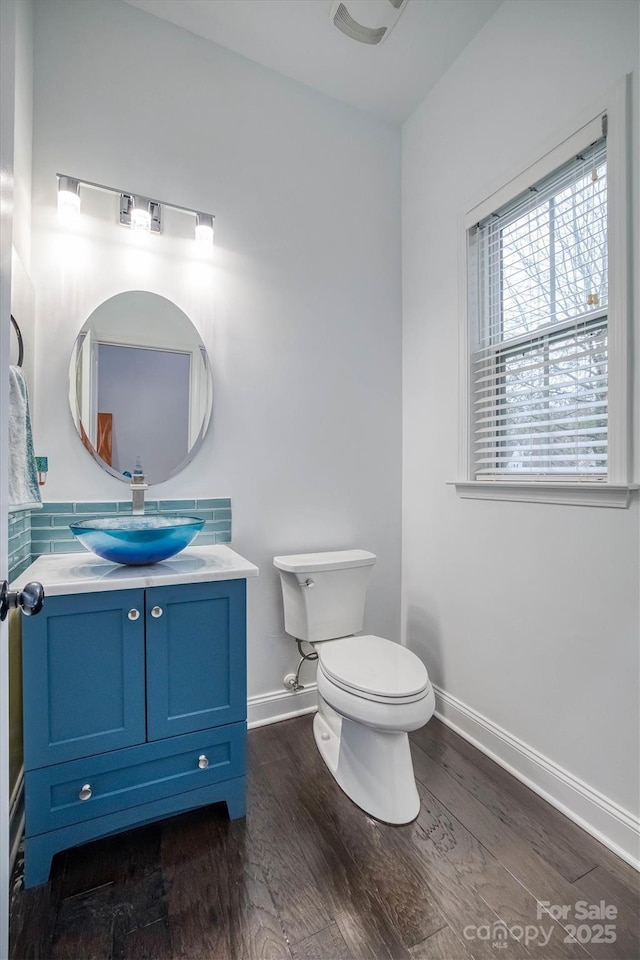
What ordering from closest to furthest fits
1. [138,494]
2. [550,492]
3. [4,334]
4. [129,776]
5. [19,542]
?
1. [4,334]
2. [129,776]
3. [19,542]
4. [550,492]
5. [138,494]

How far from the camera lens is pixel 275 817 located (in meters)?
1.45

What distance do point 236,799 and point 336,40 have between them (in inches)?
114

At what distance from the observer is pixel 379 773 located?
147 centimetres

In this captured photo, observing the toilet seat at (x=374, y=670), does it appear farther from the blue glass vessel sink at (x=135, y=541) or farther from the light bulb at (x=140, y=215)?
the light bulb at (x=140, y=215)

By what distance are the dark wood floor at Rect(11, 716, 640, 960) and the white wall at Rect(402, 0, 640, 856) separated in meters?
0.27

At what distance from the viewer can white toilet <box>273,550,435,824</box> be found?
1.40m

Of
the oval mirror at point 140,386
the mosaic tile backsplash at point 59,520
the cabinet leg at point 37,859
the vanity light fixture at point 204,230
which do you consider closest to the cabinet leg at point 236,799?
the cabinet leg at point 37,859

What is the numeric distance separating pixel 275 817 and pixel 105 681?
72 centimetres

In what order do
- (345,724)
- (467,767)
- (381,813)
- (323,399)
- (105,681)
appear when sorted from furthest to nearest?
(323,399) → (467,767) → (345,724) → (381,813) → (105,681)

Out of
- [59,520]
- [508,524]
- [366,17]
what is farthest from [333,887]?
[366,17]

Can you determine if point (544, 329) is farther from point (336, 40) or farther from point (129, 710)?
point (129, 710)

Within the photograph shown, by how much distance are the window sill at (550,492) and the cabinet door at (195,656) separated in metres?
1.03

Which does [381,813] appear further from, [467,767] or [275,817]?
[467,767]

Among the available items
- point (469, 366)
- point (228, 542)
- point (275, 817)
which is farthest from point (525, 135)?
point (275, 817)
